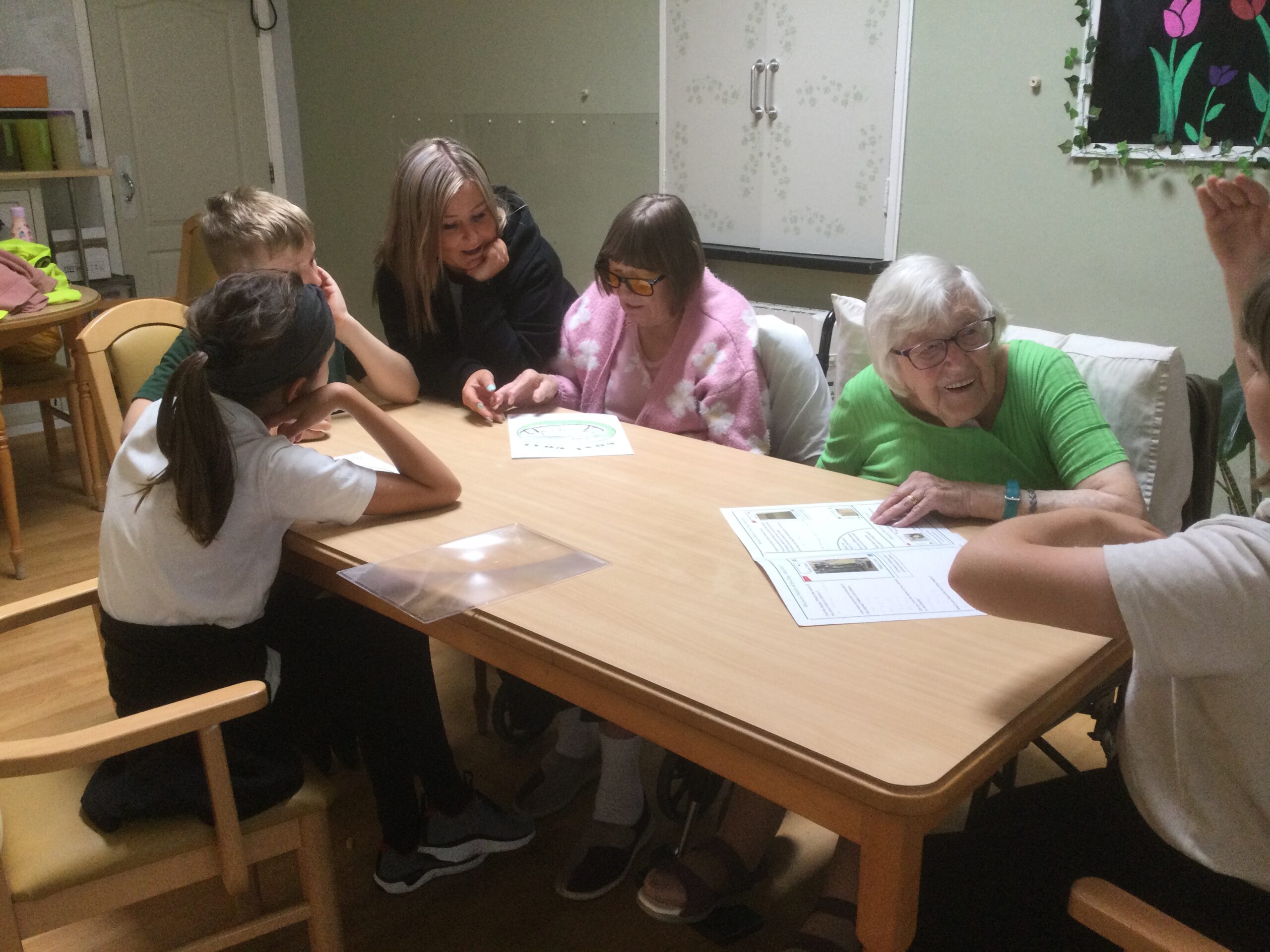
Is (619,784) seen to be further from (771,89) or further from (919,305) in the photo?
(771,89)

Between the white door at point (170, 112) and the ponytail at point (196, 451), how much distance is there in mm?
4085

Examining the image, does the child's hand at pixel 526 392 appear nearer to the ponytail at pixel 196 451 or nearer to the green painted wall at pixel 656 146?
the ponytail at pixel 196 451

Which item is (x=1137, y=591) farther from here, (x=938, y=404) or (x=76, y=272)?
(x=76, y=272)

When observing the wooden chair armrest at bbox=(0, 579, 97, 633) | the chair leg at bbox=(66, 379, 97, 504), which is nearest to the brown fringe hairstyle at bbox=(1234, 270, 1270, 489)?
the wooden chair armrest at bbox=(0, 579, 97, 633)

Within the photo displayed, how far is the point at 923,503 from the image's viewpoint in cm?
145

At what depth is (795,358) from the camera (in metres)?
2.05

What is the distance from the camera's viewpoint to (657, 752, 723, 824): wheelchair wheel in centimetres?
180

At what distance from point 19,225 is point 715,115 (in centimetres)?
277

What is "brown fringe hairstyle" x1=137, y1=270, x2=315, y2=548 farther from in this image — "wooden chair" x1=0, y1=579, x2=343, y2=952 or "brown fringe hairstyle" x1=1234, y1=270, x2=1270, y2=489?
"brown fringe hairstyle" x1=1234, y1=270, x2=1270, y2=489

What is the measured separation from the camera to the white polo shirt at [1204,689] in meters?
0.83

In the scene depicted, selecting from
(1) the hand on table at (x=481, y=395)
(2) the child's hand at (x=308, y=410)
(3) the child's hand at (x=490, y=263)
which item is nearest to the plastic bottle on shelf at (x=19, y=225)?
(3) the child's hand at (x=490, y=263)

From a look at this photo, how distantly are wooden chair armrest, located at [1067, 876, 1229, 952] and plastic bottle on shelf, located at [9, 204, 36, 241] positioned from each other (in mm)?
4248

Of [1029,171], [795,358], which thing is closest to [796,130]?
[1029,171]

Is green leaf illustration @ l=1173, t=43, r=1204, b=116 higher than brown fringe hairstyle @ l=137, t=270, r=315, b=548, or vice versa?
green leaf illustration @ l=1173, t=43, r=1204, b=116
